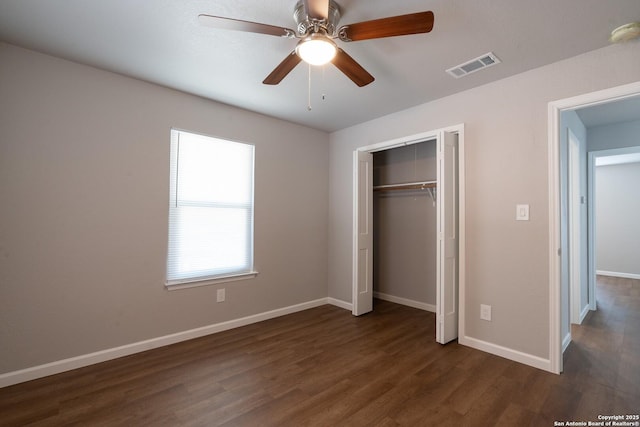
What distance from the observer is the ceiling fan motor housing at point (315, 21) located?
5.53ft

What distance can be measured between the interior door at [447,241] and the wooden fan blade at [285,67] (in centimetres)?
168

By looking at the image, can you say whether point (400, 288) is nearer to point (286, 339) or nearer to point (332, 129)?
point (286, 339)

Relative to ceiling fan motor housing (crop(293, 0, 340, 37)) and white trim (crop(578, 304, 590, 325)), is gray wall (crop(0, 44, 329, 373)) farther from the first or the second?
white trim (crop(578, 304, 590, 325))

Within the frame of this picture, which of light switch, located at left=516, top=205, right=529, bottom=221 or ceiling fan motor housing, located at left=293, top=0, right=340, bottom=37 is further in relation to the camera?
light switch, located at left=516, top=205, right=529, bottom=221

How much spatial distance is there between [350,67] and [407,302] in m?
3.35

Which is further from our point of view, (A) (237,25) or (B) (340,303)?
(B) (340,303)

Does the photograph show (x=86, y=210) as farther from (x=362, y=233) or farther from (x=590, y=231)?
(x=590, y=231)

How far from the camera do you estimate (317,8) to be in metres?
1.55

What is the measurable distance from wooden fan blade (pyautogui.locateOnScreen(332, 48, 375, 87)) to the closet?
207cm

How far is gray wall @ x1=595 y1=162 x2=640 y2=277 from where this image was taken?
6.10 m

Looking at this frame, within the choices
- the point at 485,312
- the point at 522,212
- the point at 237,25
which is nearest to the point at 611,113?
the point at 522,212

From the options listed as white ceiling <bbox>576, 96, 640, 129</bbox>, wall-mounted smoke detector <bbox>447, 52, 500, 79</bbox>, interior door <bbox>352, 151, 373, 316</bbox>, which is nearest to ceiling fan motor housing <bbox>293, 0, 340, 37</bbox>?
wall-mounted smoke detector <bbox>447, 52, 500, 79</bbox>

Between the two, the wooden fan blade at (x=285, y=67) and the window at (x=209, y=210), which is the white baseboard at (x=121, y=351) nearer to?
the window at (x=209, y=210)

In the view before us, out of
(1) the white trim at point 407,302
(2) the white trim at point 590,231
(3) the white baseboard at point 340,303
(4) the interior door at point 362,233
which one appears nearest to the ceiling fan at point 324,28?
(4) the interior door at point 362,233
